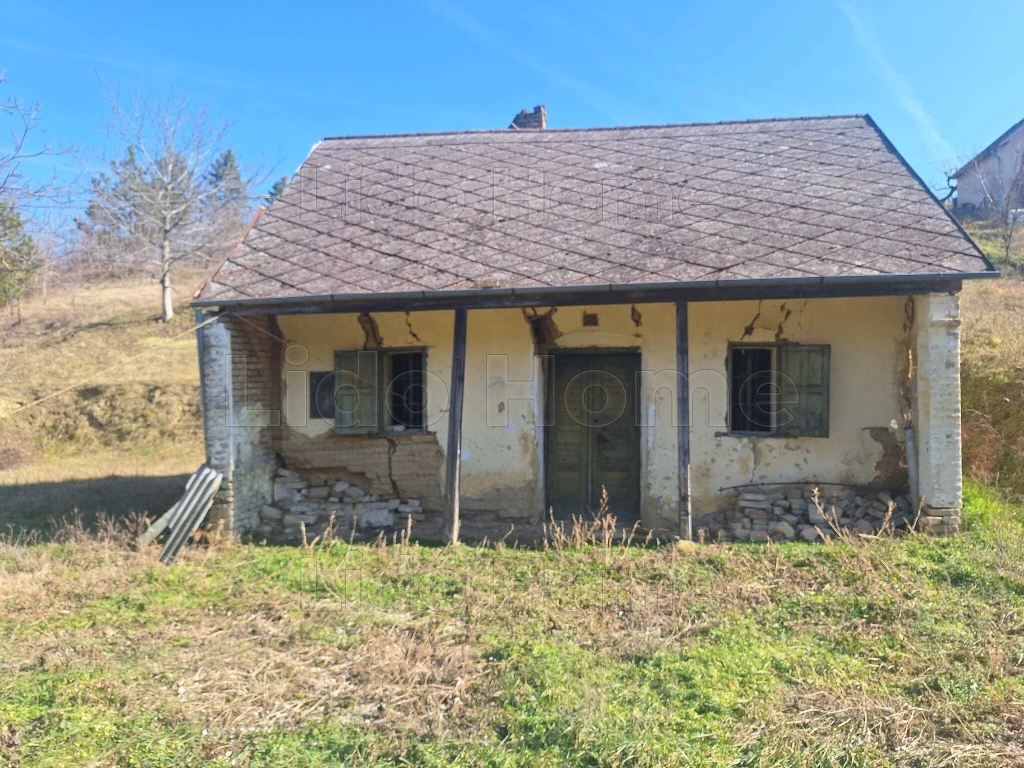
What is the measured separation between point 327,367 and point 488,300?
257cm

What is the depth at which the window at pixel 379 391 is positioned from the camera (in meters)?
7.72

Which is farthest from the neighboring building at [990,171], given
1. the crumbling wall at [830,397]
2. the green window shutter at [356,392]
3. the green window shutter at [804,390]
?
the green window shutter at [356,392]

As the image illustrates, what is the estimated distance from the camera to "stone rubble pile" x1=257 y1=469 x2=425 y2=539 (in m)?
7.25

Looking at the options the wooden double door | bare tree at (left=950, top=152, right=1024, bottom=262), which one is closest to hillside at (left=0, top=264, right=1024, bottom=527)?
the wooden double door

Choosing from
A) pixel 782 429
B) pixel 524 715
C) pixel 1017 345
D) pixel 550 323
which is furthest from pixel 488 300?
pixel 1017 345

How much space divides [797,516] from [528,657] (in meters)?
3.98

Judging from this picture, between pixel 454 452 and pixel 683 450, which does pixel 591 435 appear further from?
pixel 454 452

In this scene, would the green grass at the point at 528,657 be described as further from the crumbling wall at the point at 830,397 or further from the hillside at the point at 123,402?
the hillside at the point at 123,402

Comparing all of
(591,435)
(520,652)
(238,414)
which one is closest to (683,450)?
(591,435)

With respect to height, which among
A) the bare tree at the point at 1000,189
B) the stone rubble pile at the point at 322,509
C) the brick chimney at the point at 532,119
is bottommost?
the stone rubble pile at the point at 322,509

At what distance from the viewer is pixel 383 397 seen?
7.80 m

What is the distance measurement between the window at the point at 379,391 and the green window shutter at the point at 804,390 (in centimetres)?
403

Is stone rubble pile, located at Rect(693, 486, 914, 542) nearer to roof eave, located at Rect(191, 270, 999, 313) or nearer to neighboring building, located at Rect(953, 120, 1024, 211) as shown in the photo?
roof eave, located at Rect(191, 270, 999, 313)

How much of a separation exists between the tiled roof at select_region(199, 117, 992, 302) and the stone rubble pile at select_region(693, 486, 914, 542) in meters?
2.38
